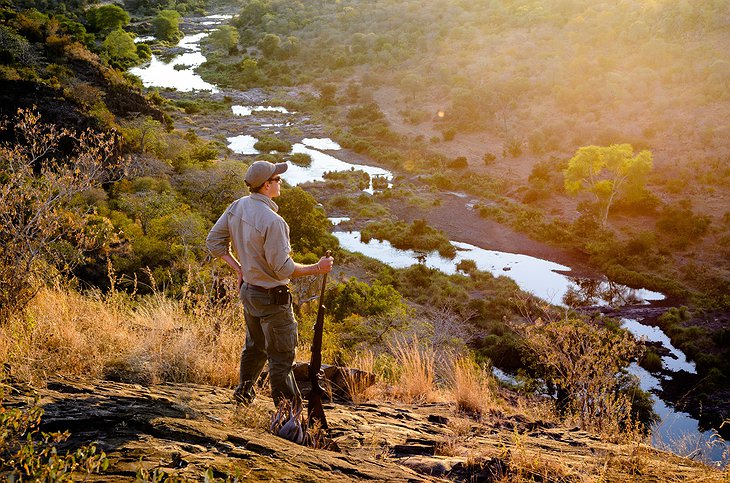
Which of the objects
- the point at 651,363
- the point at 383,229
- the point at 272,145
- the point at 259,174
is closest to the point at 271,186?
the point at 259,174

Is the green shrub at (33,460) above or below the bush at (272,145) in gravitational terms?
above

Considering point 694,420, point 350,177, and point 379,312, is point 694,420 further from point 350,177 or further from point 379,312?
point 350,177

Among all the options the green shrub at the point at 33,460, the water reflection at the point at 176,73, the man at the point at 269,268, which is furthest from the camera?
the water reflection at the point at 176,73

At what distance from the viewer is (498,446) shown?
11.8ft

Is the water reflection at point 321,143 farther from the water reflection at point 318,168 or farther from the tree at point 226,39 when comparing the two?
the tree at point 226,39

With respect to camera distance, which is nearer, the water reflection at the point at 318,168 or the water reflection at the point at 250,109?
the water reflection at the point at 318,168

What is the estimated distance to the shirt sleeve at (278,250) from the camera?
3.19m

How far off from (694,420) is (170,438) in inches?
727

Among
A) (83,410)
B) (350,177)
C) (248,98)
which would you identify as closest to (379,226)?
(350,177)

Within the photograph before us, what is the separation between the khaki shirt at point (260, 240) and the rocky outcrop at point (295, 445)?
86cm

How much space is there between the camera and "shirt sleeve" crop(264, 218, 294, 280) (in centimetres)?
319

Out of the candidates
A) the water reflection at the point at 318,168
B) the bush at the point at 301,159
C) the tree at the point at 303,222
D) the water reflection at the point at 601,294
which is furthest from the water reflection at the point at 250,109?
the water reflection at the point at 601,294

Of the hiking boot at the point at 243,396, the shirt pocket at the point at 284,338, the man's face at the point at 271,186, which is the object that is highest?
the man's face at the point at 271,186

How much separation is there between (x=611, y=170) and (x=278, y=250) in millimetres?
31057
